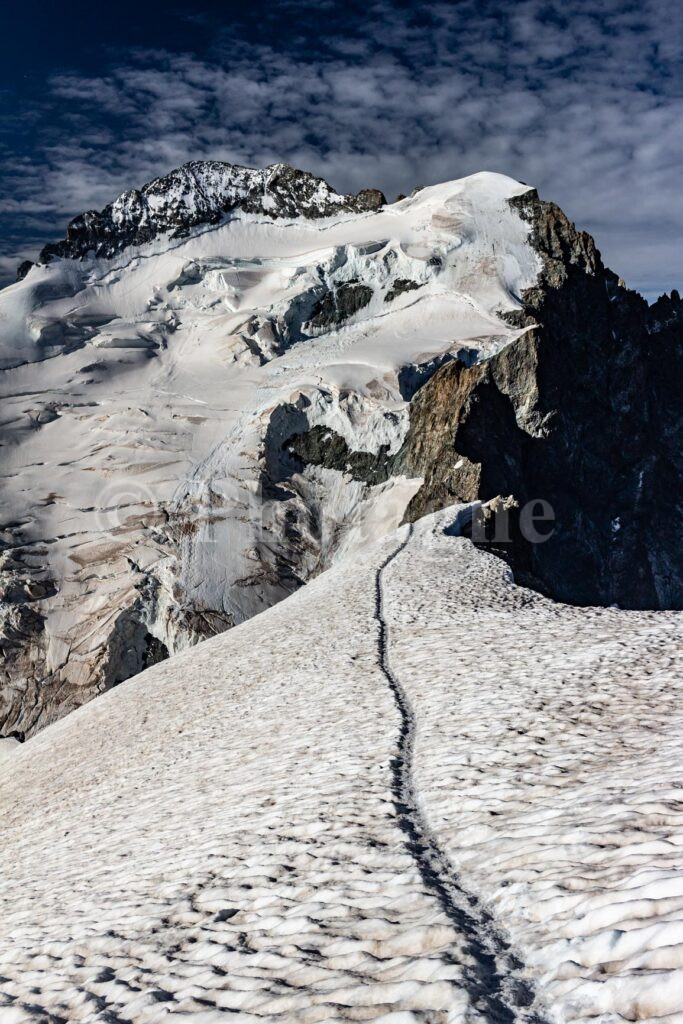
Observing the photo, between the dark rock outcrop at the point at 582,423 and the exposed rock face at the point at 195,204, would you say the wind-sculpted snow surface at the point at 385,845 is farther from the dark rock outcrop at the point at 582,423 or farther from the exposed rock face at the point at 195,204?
the exposed rock face at the point at 195,204

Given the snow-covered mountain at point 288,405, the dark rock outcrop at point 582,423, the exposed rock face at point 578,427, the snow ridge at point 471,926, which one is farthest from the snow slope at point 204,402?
the snow ridge at point 471,926

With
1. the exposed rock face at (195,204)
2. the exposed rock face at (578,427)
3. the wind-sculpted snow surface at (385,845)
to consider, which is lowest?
the wind-sculpted snow surface at (385,845)

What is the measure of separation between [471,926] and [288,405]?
70.6 m

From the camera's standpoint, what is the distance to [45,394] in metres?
88.6

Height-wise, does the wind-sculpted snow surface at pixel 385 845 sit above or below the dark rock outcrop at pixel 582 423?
below

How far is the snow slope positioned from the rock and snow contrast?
399 millimetres

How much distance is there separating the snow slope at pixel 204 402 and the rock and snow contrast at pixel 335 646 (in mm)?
399

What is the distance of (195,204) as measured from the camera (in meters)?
126

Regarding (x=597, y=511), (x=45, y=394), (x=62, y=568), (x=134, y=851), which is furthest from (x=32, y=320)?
(x=134, y=851)

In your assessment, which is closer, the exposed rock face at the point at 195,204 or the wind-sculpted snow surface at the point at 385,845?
the wind-sculpted snow surface at the point at 385,845

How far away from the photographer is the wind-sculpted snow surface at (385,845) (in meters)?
5.05

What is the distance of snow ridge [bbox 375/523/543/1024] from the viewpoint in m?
4.68

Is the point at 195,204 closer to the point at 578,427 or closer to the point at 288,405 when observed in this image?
the point at 288,405

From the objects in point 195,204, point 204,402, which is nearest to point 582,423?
point 204,402
